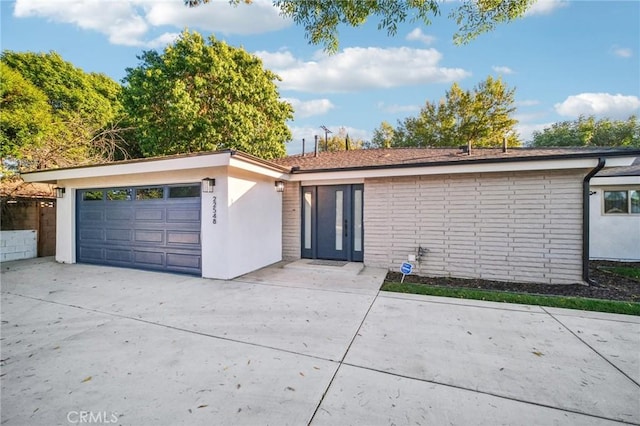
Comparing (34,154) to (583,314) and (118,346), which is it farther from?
(583,314)

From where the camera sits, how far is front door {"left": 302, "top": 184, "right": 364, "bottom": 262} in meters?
7.63

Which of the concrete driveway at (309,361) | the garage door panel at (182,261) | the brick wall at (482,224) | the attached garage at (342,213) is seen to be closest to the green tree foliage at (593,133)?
the attached garage at (342,213)

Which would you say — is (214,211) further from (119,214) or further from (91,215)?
(91,215)

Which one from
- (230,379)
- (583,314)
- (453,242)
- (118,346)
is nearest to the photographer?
(230,379)

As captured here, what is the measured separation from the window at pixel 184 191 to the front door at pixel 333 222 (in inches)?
121

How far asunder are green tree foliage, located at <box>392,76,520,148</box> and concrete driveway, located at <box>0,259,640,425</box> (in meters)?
18.8

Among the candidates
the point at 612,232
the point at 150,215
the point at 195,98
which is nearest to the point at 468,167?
the point at 612,232

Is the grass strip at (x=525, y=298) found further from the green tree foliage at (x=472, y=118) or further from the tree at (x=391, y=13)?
the green tree foliage at (x=472, y=118)

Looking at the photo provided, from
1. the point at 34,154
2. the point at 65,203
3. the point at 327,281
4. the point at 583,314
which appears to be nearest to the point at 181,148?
the point at 34,154

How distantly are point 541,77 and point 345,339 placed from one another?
41.1 ft

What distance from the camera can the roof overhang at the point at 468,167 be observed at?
17.3ft

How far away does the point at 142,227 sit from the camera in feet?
23.4

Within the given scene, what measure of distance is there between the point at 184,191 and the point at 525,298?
24.8 feet

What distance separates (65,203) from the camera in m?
8.24
